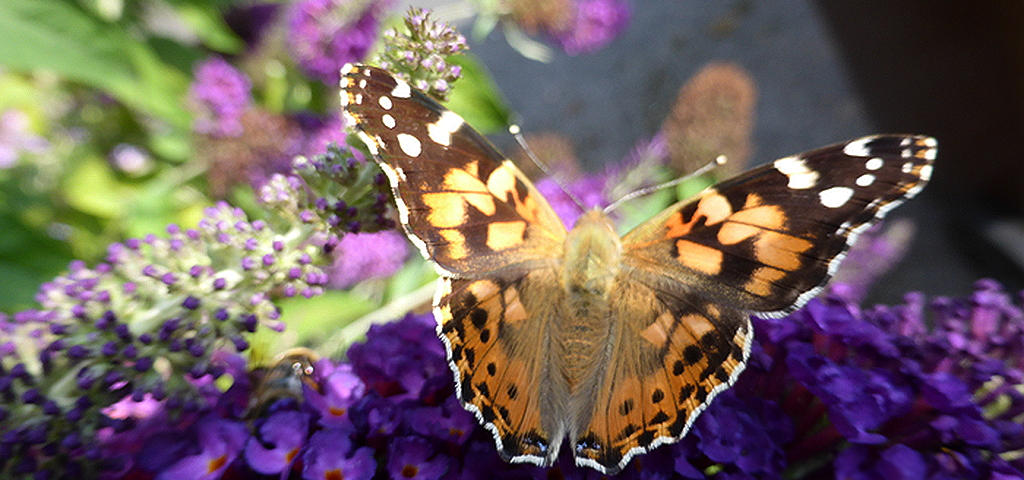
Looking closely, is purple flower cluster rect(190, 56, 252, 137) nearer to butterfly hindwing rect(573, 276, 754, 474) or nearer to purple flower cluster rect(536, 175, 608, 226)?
purple flower cluster rect(536, 175, 608, 226)

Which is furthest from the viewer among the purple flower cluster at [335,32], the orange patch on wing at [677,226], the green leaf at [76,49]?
the purple flower cluster at [335,32]

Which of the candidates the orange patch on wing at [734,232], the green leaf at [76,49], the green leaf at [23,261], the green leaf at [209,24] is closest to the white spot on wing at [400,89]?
the orange patch on wing at [734,232]

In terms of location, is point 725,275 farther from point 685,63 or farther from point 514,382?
point 685,63

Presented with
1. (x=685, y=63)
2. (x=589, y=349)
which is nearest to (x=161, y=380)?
(x=589, y=349)

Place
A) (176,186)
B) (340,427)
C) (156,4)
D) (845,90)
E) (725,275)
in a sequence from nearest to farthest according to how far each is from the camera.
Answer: (340,427), (725,275), (176,186), (156,4), (845,90)

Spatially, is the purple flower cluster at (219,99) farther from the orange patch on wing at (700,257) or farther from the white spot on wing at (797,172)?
the white spot on wing at (797,172)

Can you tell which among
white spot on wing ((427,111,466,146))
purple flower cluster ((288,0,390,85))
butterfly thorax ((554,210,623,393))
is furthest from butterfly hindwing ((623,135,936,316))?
purple flower cluster ((288,0,390,85))
